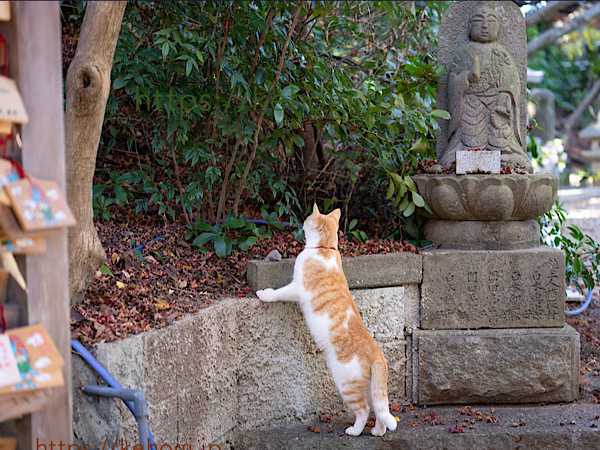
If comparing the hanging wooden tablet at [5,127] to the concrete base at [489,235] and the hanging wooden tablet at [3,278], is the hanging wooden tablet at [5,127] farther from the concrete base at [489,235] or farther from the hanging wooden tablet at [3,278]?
the concrete base at [489,235]

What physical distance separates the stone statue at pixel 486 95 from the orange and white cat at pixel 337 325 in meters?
1.34

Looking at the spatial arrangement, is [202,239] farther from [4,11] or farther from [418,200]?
[4,11]

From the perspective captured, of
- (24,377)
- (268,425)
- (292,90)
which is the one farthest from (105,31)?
(268,425)

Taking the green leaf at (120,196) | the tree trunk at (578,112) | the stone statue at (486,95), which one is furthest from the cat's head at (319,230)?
the tree trunk at (578,112)

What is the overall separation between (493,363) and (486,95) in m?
1.71

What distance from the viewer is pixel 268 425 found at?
3150 mm

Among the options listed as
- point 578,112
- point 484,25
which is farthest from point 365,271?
point 578,112

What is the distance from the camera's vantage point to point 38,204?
61.5 inches

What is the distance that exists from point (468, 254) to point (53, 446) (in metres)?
2.49

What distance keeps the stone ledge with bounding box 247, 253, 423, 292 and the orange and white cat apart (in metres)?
0.14

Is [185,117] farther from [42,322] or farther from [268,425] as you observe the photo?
[42,322]

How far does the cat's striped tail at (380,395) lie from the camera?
2803 mm

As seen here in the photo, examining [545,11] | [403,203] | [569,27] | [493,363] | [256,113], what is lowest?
[493,363]

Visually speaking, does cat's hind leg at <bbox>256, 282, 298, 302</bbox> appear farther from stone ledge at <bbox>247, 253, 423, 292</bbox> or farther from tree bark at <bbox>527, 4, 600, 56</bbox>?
tree bark at <bbox>527, 4, 600, 56</bbox>
